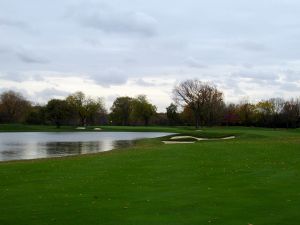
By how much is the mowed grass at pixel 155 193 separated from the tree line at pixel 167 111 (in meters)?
81.0

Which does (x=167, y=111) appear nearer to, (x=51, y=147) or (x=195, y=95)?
(x=195, y=95)

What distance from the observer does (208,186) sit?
1488cm

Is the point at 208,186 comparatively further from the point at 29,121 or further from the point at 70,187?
the point at 29,121

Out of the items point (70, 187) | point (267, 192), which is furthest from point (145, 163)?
point (267, 192)

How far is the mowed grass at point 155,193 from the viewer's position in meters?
10.5

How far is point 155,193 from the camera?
13.8m

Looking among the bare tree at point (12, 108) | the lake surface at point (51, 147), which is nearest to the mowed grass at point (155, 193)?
the lake surface at point (51, 147)

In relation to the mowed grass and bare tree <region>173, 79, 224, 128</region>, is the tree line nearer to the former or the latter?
bare tree <region>173, 79, 224, 128</region>

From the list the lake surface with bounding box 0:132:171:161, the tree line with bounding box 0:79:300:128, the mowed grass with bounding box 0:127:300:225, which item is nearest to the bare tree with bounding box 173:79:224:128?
the tree line with bounding box 0:79:300:128

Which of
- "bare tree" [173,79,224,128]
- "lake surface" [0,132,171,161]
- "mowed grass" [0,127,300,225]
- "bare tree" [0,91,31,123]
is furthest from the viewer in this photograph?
"bare tree" [0,91,31,123]

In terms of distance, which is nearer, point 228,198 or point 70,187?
point 228,198

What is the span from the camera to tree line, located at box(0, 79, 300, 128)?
103875mm

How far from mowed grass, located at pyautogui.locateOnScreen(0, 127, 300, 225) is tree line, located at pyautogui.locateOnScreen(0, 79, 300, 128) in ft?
266

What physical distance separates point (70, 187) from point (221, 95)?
348 feet
